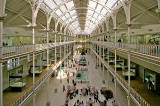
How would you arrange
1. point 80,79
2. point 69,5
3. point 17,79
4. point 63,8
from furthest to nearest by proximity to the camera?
point 69,5 < point 63,8 < point 80,79 < point 17,79

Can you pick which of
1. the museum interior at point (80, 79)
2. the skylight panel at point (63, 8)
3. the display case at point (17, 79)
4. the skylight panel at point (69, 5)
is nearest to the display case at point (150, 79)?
the museum interior at point (80, 79)

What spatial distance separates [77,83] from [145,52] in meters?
18.2

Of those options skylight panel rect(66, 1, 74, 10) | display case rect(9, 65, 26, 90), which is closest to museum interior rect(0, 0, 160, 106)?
display case rect(9, 65, 26, 90)

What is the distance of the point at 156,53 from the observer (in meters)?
7.47

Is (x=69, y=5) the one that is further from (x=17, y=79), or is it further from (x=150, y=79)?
(x=150, y=79)

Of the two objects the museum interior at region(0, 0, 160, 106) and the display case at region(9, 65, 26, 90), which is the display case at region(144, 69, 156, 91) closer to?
the museum interior at region(0, 0, 160, 106)

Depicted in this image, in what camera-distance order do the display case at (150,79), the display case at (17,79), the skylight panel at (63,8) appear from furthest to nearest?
1. the skylight panel at (63,8)
2. the display case at (150,79)
3. the display case at (17,79)

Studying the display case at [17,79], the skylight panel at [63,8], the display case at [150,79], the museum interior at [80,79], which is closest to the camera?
the museum interior at [80,79]

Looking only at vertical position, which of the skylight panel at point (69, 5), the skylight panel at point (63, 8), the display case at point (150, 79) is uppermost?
the skylight panel at point (69, 5)

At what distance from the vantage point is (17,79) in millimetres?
14625

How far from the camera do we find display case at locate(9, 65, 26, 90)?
12.7 meters

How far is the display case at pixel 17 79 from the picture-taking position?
12.7 meters

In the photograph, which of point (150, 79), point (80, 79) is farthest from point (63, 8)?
point (150, 79)

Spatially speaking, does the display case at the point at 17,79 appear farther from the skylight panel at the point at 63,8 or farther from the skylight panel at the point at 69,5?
the skylight panel at the point at 69,5
